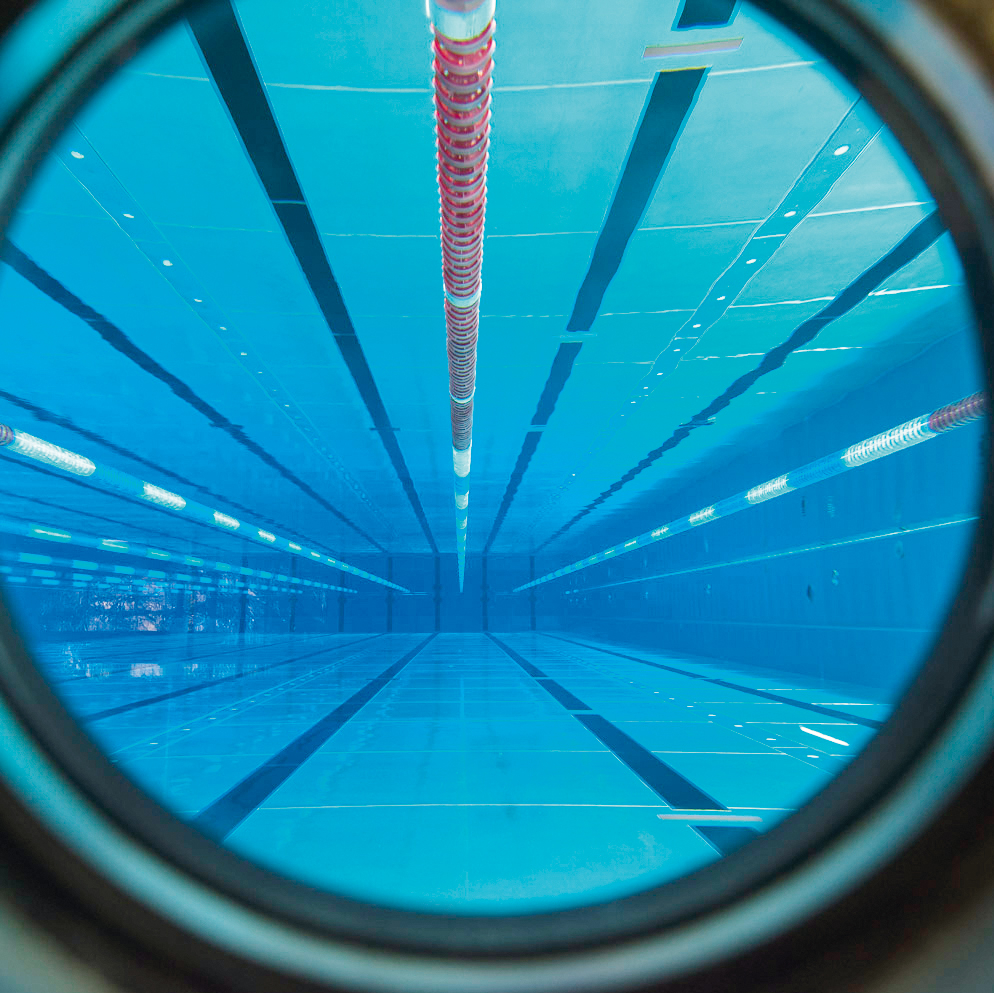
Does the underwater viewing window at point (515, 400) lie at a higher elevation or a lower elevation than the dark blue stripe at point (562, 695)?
higher

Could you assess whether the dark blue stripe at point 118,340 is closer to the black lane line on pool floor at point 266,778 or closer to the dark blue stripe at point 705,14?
the black lane line on pool floor at point 266,778

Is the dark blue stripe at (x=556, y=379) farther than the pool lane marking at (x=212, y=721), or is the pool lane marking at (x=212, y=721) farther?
the dark blue stripe at (x=556, y=379)

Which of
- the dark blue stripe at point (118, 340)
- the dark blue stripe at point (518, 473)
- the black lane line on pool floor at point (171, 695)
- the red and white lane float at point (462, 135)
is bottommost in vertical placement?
the black lane line on pool floor at point (171, 695)

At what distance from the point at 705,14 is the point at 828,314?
462 cm

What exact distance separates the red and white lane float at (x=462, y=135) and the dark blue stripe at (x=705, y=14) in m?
1.24

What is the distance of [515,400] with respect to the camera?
10.4 meters

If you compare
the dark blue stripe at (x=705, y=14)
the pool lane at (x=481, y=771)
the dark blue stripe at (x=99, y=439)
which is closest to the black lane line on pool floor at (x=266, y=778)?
the pool lane at (x=481, y=771)

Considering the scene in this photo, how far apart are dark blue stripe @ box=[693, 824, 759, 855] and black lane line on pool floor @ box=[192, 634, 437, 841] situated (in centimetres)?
233

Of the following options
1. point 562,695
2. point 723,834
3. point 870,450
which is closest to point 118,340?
point 562,695

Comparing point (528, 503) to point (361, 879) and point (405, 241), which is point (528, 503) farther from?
point (361, 879)

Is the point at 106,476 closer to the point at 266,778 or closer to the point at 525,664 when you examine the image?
the point at 266,778

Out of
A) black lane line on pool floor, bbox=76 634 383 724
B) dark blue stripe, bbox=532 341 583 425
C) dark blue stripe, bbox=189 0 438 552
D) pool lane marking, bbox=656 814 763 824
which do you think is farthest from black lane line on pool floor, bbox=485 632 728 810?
dark blue stripe, bbox=189 0 438 552

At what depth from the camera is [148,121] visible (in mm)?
4637

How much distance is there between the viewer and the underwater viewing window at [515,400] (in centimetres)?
134
